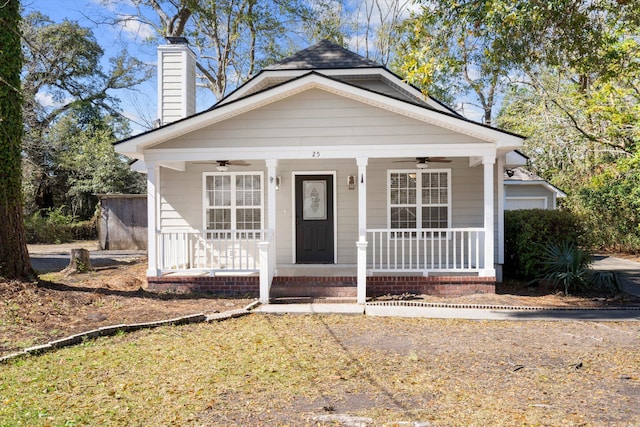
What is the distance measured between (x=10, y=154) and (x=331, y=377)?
21.8ft

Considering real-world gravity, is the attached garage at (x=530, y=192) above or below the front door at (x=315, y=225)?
above

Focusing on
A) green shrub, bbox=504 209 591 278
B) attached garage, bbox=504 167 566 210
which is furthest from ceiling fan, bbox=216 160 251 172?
attached garage, bbox=504 167 566 210

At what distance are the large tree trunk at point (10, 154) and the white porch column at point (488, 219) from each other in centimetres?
817

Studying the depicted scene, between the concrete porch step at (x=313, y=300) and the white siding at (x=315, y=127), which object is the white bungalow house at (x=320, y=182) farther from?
the concrete porch step at (x=313, y=300)

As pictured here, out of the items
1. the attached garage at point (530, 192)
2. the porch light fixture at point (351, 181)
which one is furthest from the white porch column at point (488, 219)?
the attached garage at point (530, 192)

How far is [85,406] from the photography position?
4070mm

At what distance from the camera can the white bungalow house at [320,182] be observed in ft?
30.6

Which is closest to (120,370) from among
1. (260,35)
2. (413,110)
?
(413,110)

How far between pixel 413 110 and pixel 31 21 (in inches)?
1184

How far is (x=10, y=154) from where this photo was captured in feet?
26.2

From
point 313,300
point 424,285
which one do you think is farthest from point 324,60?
point 313,300

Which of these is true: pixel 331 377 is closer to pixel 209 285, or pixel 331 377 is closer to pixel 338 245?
pixel 209 285

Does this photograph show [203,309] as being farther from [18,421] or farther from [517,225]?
[517,225]

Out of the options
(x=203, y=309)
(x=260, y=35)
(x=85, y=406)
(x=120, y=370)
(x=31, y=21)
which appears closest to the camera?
(x=85, y=406)
